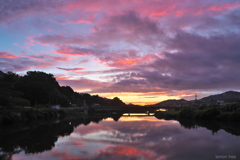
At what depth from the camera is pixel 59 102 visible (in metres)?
131

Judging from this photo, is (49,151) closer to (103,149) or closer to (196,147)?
(103,149)

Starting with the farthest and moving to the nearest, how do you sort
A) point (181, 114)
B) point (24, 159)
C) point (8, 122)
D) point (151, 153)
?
point (181, 114) < point (8, 122) < point (151, 153) < point (24, 159)

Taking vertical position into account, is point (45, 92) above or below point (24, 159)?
above

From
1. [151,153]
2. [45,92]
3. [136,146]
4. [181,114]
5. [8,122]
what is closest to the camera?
[151,153]

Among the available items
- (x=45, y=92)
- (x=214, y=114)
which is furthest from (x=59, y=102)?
(x=214, y=114)

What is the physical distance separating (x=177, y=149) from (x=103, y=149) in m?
6.96

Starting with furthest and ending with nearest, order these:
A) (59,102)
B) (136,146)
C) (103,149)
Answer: (59,102) < (136,146) < (103,149)

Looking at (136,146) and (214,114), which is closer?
(136,146)

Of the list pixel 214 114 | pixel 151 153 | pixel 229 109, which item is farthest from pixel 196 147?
pixel 229 109

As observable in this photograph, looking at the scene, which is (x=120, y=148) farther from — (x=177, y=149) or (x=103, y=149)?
(x=177, y=149)

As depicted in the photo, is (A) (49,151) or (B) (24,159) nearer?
(B) (24,159)

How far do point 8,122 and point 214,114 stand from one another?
54426 millimetres

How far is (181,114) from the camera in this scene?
8069 cm

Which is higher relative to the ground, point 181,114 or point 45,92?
point 45,92
